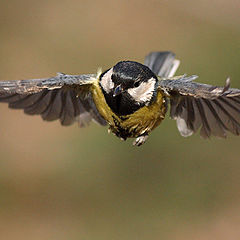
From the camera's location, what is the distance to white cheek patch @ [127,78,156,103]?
3463mm

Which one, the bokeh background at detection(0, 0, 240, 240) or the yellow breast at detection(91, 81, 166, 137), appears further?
the bokeh background at detection(0, 0, 240, 240)

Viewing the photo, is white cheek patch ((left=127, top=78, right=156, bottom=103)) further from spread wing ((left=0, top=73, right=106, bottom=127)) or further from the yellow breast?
spread wing ((left=0, top=73, right=106, bottom=127))

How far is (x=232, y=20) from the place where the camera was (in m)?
7.51

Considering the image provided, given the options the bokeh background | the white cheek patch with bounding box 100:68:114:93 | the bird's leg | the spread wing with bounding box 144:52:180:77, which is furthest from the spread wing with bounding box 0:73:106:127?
the bokeh background

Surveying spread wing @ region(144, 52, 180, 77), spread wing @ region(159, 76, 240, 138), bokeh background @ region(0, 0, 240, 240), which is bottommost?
bokeh background @ region(0, 0, 240, 240)

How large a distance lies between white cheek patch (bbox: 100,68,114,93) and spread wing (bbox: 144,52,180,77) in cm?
82

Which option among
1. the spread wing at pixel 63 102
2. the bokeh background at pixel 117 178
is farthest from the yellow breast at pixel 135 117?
the bokeh background at pixel 117 178

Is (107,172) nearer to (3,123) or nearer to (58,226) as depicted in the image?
(58,226)

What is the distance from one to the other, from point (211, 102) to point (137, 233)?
1.77 metres

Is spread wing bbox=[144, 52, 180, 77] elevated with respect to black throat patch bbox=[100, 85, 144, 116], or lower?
elevated

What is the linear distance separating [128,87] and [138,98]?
0.30 feet

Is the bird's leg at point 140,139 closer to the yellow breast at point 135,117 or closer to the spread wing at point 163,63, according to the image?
the yellow breast at point 135,117

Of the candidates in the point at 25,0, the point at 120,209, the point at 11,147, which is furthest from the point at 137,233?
the point at 25,0

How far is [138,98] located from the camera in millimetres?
3490
